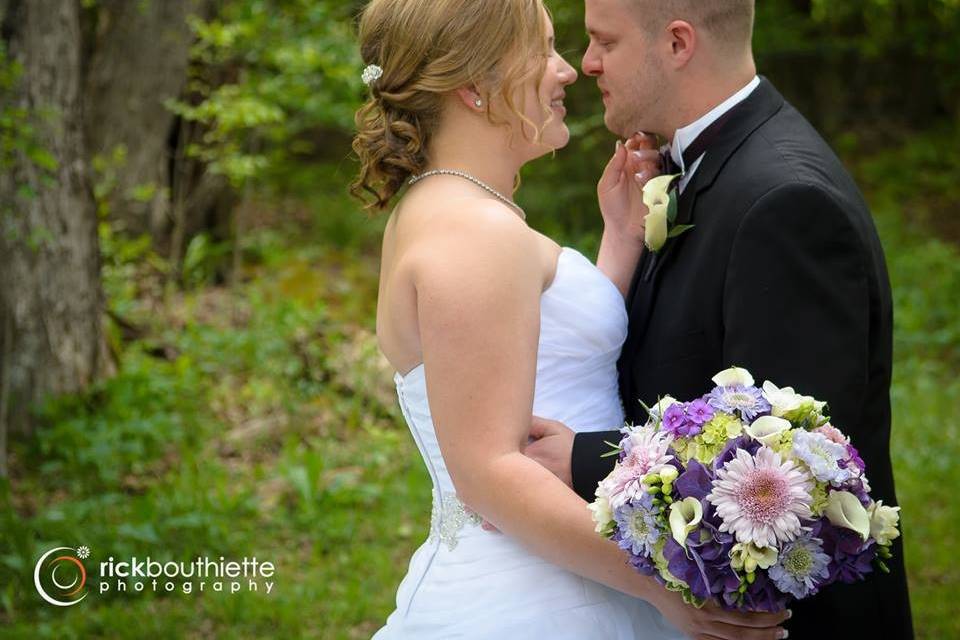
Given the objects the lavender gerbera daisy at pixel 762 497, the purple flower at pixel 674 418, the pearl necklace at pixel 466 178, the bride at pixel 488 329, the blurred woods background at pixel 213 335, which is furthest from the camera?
the blurred woods background at pixel 213 335

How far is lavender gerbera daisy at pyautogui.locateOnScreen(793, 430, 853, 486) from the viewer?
6.52 feet

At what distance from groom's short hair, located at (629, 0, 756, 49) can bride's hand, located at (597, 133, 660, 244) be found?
0.39 m

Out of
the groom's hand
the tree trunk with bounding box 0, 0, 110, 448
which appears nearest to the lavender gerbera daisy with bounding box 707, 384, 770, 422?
the groom's hand

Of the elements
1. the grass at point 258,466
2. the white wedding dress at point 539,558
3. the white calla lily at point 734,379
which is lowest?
the grass at point 258,466

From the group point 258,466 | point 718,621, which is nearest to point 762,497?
point 718,621

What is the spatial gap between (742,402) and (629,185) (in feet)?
4.32

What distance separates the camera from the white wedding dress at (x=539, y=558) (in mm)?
2609

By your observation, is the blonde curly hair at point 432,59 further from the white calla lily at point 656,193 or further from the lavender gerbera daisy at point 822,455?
the lavender gerbera daisy at point 822,455

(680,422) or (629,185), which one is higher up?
(680,422)

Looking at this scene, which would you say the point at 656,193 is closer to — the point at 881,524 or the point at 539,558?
the point at 539,558

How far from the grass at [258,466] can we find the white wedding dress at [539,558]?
2.30 meters

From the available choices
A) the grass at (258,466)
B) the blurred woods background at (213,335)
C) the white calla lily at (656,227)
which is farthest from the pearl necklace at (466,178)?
the grass at (258,466)

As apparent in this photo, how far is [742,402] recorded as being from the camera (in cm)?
207

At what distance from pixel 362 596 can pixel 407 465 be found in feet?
4.88
